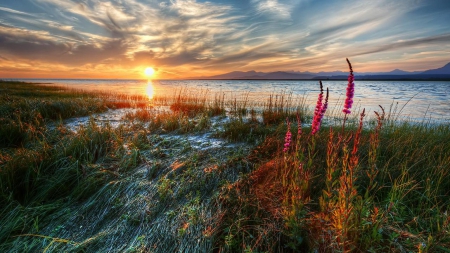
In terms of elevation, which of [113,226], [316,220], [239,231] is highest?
[316,220]

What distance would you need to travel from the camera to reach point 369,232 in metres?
2.00

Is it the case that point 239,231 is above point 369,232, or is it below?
below

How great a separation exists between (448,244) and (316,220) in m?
1.19

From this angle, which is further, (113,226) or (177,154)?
(177,154)

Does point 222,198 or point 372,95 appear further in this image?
point 372,95

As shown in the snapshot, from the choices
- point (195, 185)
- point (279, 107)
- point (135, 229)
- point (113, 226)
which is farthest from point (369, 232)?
point (279, 107)

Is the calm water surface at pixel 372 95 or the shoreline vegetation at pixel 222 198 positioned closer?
the shoreline vegetation at pixel 222 198

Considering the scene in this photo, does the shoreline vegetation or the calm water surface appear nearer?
the shoreline vegetation

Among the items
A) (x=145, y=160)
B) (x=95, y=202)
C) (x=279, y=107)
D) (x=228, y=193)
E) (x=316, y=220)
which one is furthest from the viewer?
(x=279, y=107)

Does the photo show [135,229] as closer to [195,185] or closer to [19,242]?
[195,185]

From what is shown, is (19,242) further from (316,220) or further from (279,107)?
(279,107)

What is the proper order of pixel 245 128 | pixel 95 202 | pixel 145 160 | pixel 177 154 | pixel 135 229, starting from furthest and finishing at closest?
1. pixel 245 128
2. pixel 177 154
3. pixel 145 160
4. pixel 95 202
5. pixel 135 229

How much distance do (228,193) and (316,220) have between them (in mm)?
1268

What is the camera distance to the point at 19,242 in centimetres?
258
